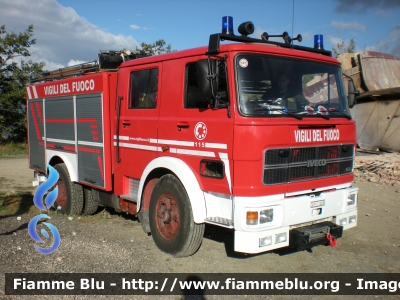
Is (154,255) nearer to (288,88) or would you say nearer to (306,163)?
(306,163)

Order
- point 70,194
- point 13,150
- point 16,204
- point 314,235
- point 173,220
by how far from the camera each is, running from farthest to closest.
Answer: point 13,150 → point 16,204 → point 70,194 → point 173,220 → point 314,235

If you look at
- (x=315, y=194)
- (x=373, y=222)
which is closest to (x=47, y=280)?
(x=315, y=194)

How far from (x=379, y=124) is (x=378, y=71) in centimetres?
219

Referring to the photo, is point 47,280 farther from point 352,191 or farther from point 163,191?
point 352,191

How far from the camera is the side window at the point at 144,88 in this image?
565 cm

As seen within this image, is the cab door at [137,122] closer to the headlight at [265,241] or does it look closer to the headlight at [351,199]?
the headlight at [265,241]

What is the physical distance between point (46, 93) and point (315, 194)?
5.50 metres

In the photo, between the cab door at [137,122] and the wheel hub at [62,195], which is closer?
the cab door at [137,122]

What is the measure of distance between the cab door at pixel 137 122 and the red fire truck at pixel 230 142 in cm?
2

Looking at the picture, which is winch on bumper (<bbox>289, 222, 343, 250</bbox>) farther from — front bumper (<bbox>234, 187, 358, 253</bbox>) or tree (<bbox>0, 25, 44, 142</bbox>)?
tree (<bbox>0, 25, 44, 142</bbox>)

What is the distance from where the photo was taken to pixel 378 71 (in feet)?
46.1

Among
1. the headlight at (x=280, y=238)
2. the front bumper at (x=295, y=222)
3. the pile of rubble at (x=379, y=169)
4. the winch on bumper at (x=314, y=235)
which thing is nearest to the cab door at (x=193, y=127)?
the front bumper at (x=295, y=222)

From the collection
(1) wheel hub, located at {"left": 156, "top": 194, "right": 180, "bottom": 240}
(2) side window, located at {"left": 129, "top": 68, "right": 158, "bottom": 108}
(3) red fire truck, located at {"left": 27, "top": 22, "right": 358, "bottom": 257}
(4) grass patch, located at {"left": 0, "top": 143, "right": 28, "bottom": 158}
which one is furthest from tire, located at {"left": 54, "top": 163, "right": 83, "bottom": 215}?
(4) grass patch, located at {"left": 0, "top": 143, "right": 28, "bottom": 158}

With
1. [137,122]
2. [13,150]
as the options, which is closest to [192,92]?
[137,122]
